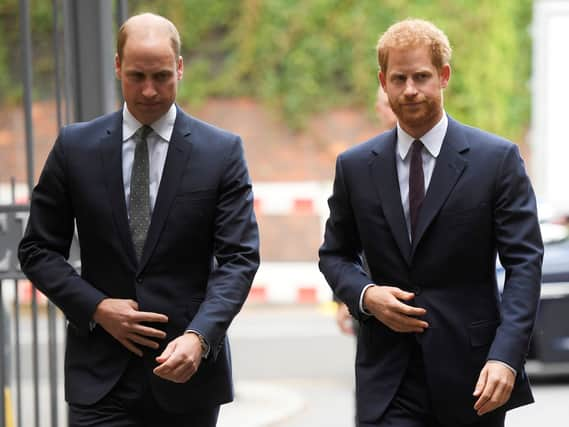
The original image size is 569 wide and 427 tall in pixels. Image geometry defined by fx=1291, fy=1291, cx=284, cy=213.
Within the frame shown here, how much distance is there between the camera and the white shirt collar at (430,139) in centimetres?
388

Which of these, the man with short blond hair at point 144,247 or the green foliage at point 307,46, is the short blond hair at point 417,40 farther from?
the green foliage at point 307,46

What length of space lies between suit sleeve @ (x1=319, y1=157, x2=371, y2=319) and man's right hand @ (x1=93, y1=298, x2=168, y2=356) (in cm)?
55

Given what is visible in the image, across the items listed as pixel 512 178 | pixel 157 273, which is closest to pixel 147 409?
pixel 157 273

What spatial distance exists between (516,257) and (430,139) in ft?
1.48

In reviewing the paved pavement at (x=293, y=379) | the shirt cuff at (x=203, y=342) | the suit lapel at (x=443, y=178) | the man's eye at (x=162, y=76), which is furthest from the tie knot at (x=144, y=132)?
the paved pavement at (x=293, y=379)

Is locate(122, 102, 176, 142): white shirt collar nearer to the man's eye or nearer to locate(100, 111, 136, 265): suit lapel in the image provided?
locate(100, 111, 136, 265): suit lapel

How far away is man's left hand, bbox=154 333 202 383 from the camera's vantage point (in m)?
3.59

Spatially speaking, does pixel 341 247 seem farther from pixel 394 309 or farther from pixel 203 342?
pixel 203 342

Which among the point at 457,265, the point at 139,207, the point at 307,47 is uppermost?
the point at 307,47

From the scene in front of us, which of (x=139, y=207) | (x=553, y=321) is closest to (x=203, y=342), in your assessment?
(x=139, y=207)

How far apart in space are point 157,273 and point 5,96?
15512 mm

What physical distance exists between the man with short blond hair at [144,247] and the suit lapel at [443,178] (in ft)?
1.70

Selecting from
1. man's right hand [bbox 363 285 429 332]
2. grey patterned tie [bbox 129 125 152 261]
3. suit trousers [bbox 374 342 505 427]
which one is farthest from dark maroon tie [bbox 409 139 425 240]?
grey patterned tie [bbox 129 125 152 261]

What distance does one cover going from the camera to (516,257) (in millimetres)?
3713
